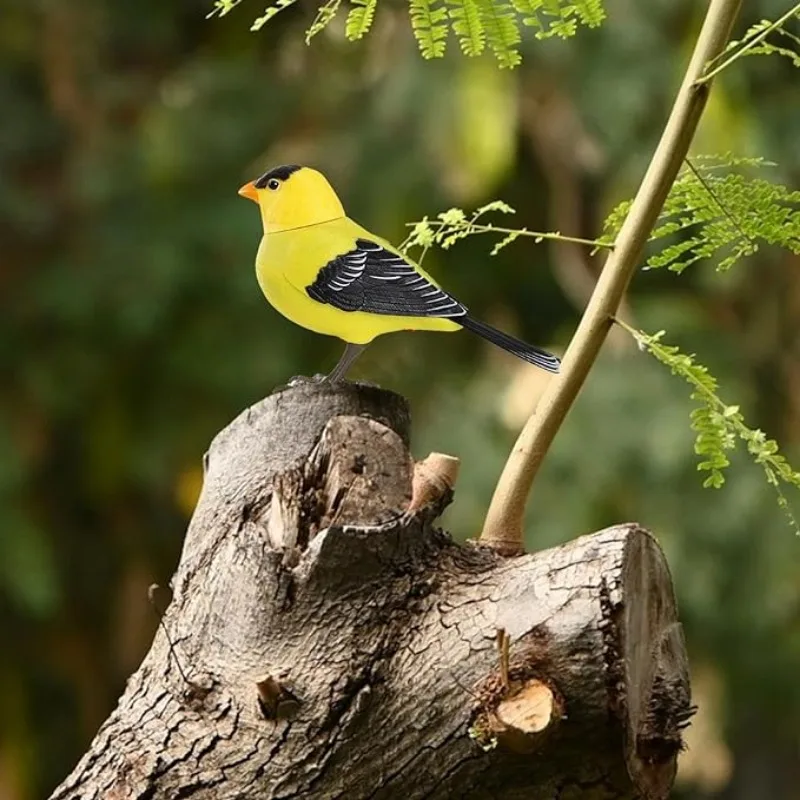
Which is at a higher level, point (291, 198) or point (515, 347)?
point (291, 198)

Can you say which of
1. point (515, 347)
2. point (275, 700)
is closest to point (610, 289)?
point (515, 347)

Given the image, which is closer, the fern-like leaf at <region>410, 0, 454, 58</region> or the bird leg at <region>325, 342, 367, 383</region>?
the fern-like leaf at <region>410, 0, 454, 58</region>

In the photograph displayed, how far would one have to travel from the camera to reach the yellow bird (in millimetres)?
853

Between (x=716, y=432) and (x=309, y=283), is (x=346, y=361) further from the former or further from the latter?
(x=716, y=432)

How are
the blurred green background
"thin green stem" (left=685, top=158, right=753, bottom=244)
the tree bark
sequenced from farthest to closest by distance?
the blurred green background → "thin green stem" (left=685, top=158, right=753, bottom=244) → the tree bark

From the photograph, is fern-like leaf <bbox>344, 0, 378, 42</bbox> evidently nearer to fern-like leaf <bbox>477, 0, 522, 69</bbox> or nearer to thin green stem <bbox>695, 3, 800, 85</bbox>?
fern-like leaf <bbox>477, 0, 522, 69</bbox>

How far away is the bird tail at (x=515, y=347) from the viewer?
2.75 ft

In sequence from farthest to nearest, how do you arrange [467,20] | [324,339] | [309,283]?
1. [324,339]
2. [309,283]
3. [467,20]

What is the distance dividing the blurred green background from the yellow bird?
35.2 inches

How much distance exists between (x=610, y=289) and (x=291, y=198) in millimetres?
215

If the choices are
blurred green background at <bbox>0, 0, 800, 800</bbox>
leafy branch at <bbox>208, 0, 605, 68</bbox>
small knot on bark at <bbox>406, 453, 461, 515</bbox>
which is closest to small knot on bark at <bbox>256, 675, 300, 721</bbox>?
small knot on bark at <bbox>406, 453, 461, 515</bbox>

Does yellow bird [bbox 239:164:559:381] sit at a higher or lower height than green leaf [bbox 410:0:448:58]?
lower

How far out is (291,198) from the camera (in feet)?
2.91

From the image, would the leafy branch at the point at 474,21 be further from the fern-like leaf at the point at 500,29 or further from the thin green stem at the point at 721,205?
the thin green stem at the point at 721,205
